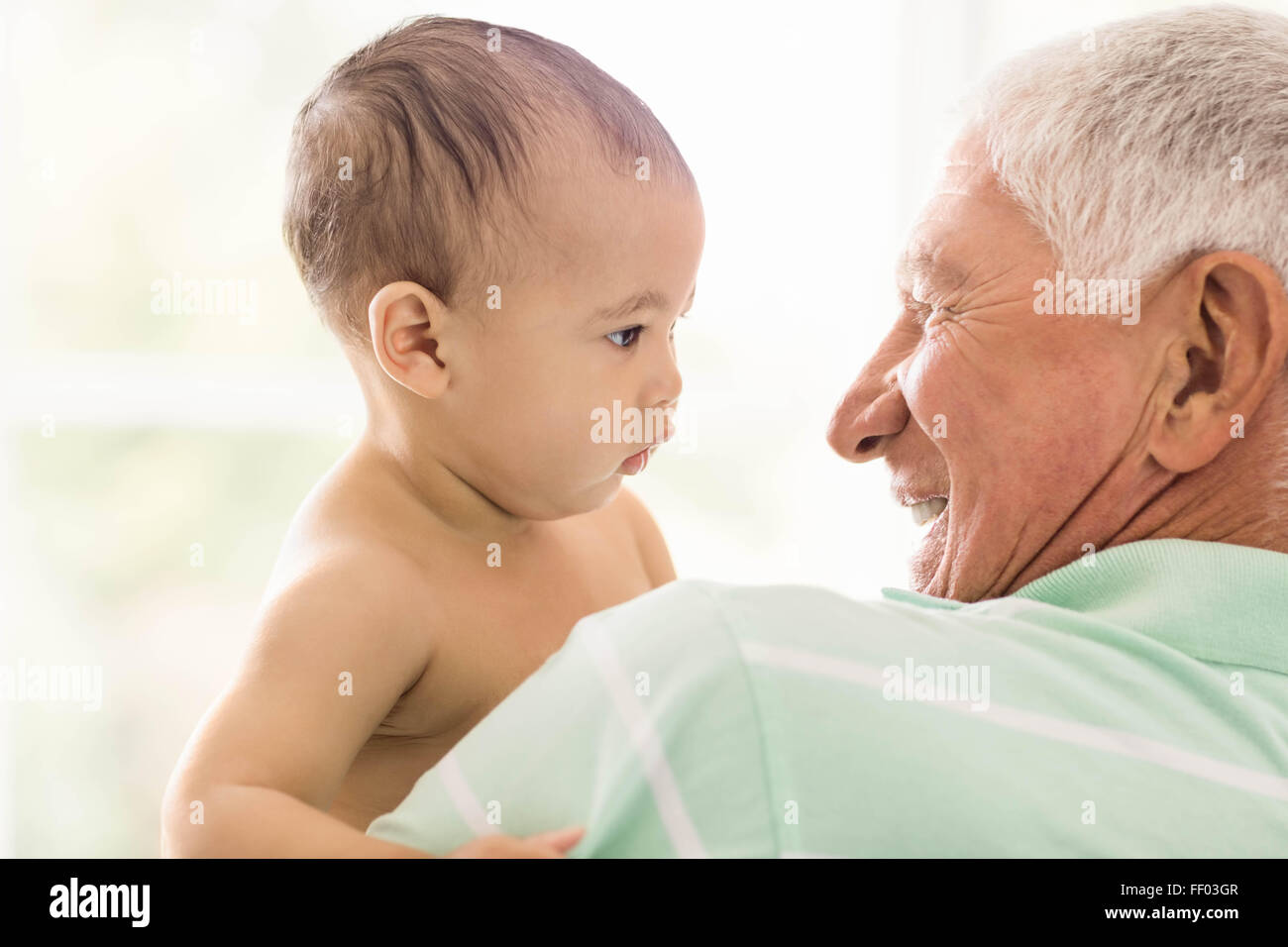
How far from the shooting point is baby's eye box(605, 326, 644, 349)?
1.13 metres

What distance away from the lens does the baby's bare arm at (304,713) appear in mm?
781

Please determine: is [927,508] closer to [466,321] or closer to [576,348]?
[576,348]

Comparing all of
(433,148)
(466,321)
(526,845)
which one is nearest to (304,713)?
(526,845)

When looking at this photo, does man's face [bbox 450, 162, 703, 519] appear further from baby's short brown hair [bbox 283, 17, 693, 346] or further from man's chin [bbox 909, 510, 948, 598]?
man's chin [bbox 909, 510, 948, 598]

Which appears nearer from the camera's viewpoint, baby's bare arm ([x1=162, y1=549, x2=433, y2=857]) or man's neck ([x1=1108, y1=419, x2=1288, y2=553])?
baby's bare arm ([x1=162, y1=549, x2=433, y2=857])

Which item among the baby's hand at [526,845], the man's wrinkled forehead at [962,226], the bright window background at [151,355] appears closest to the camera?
the baby's hand at [526,845]

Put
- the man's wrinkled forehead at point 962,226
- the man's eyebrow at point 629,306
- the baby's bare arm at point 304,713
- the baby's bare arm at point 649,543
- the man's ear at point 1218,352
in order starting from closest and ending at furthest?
1. the baby's bare arm at point 304,713
2. the man's ear at point 1218,352
3. the man's wrinkled forehead at point 962,226
4. the man's eyebrow at point 629,306
5. the baby's bare arm at point 649,543

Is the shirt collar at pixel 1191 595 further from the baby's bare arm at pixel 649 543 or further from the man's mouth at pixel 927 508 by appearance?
the baby's bare arm at pixel 649 543

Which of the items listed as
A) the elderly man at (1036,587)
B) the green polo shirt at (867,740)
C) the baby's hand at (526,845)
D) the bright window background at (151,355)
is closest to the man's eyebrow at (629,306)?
the elderly man at (1036,587)

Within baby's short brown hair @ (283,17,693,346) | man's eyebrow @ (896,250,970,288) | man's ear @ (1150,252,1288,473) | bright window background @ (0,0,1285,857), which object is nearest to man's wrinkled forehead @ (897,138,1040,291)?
man's eyebrow @ (896,250,970,288)

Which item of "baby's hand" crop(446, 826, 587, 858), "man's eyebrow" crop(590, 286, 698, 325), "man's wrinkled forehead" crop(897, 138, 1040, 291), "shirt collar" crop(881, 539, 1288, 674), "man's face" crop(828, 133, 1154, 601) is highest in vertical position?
"man's wrinkled forehead" crop(897, 138, 1040, 291)

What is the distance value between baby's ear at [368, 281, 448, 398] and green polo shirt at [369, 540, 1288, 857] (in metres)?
0.40

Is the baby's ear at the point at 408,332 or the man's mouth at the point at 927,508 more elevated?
the baby's ear at the point at 408,332

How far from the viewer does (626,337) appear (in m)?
1.14
